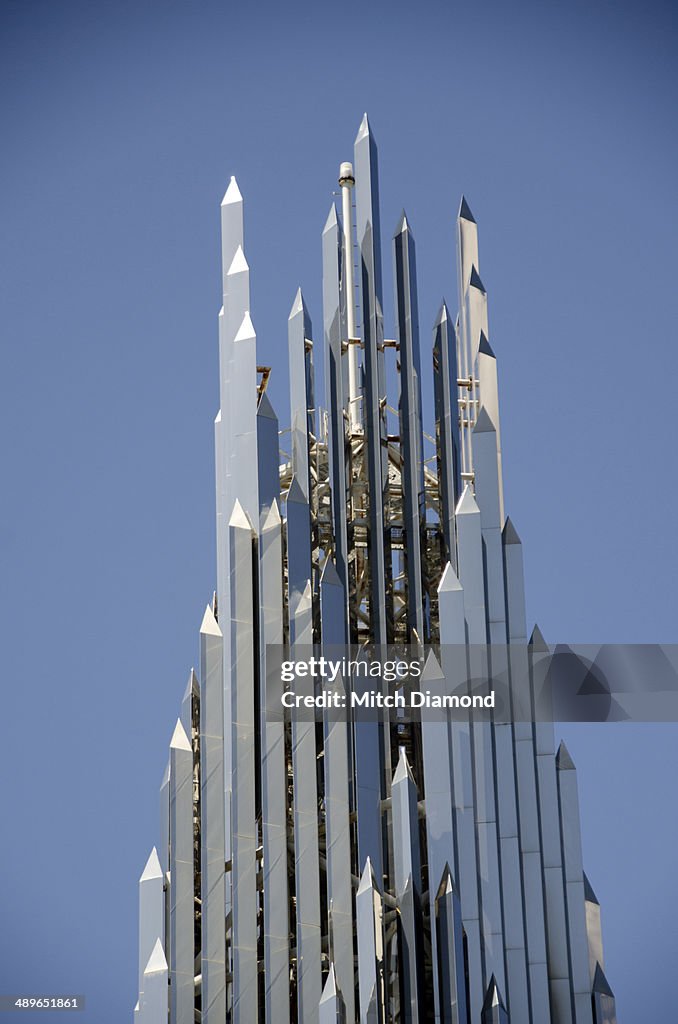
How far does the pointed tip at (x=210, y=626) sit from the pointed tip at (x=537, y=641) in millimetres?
3637

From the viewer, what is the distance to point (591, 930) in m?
24.8

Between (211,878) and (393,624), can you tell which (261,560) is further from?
(211,878)

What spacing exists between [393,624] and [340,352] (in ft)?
11.3

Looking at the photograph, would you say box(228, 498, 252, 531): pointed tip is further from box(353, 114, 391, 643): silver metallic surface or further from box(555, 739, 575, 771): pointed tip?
box(555, 739, 575, 771): pointed tip

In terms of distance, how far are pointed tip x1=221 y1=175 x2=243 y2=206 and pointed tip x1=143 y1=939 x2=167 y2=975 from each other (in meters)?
9.58

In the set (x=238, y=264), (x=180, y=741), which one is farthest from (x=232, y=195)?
(x=180, y=741)

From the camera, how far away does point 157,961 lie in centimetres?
2495

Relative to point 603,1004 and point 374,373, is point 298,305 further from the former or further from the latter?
point 603,1004

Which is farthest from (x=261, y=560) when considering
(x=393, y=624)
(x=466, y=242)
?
(x=466, y=242)

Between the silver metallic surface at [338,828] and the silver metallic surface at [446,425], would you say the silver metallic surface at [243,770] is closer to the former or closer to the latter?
the silver metallic surface at [338,828]

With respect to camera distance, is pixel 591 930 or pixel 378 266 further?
pixel 378 266

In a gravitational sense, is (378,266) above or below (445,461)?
above

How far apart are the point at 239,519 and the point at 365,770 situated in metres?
3.51

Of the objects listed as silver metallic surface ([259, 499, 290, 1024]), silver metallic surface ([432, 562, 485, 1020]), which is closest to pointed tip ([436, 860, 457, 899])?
silver metallic surface ([432, 562, 485, 1020])
